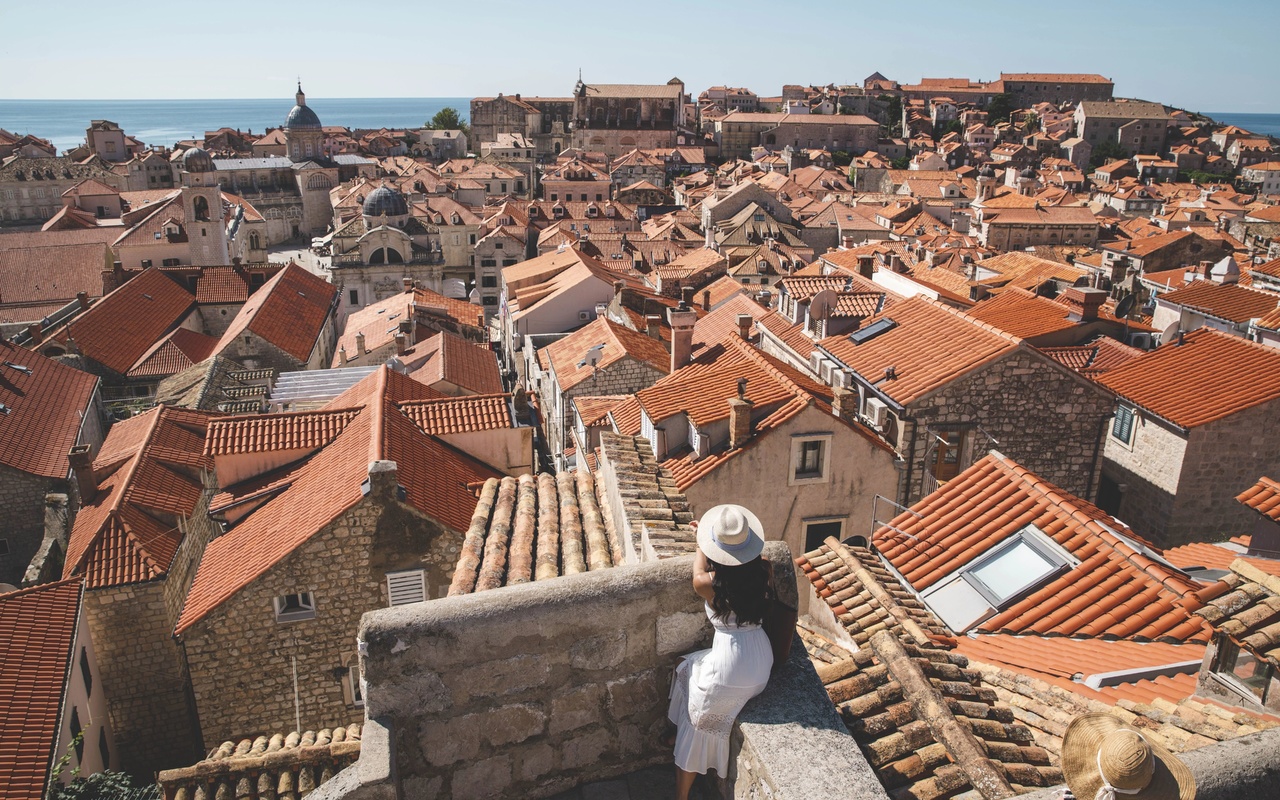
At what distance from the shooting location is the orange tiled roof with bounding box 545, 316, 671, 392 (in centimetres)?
2286

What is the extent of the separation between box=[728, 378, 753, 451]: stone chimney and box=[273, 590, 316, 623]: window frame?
6.51 m

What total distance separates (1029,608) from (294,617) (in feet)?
32.1

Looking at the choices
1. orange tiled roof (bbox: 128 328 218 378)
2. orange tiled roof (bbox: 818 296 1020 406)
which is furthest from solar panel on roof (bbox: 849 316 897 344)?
orange tiled roof (bbox: 128 328 218 378)

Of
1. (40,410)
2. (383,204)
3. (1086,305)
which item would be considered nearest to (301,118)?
(383,204)

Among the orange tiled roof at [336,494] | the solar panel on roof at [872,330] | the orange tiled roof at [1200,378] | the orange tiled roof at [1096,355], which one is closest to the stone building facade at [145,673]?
the orange tiled roof at [336,494]

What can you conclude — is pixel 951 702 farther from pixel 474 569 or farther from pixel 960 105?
pixel 960 105

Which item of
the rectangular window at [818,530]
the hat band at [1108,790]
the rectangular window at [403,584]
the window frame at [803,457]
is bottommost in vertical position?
the rectangular window at [403,584]

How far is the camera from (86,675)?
43.1ft

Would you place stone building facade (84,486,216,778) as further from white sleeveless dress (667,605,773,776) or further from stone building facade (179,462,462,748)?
white sleeveless dress (667,605,773,776)

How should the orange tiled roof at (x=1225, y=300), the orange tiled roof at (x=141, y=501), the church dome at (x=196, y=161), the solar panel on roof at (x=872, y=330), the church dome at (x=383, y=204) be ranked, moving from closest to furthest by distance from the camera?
the orange tiled roof at (x=141, y=501), the solar panel on roof at (x=872, y=330), the orange tiled roof at (x=1225, y=300), the church dome at (x=383, y=204), the church dome at (x=196, y=161)

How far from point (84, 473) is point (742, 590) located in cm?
1753

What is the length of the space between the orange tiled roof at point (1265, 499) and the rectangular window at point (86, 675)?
51.6 feet

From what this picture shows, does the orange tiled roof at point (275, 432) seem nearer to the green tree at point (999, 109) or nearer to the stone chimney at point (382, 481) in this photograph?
the stone chimney at point (382, 481)

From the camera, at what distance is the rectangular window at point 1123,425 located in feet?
52.5
